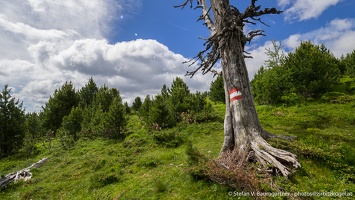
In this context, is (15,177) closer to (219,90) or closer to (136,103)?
(219,90)

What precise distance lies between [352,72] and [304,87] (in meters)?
21.6

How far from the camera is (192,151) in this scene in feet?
23.7

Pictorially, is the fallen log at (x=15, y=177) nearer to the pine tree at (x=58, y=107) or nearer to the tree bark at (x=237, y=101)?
the tree bark at (x=237, y=101)

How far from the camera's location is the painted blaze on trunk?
23.6ft

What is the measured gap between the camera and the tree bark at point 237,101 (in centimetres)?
698

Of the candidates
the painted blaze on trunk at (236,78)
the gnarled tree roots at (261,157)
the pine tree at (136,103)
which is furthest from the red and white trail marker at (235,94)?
the pine tree at (136,103)

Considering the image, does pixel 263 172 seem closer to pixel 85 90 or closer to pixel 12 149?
pixel 12 149

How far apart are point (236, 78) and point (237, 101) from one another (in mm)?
932

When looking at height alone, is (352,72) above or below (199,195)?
above

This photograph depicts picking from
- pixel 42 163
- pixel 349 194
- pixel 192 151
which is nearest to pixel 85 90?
pixel 42 163

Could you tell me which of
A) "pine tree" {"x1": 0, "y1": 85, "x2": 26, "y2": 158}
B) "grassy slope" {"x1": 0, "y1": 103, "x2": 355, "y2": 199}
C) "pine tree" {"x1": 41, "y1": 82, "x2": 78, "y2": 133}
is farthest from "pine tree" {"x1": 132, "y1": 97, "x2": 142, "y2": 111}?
"grassy slope" {"x1": 0, "y1": 103, "x2": 355, "y2": 199}

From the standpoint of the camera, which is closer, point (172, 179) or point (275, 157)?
point (275, 157)

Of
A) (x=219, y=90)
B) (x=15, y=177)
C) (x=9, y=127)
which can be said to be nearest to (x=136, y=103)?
(x=219, y=90)

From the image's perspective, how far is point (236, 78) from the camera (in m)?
8.09
